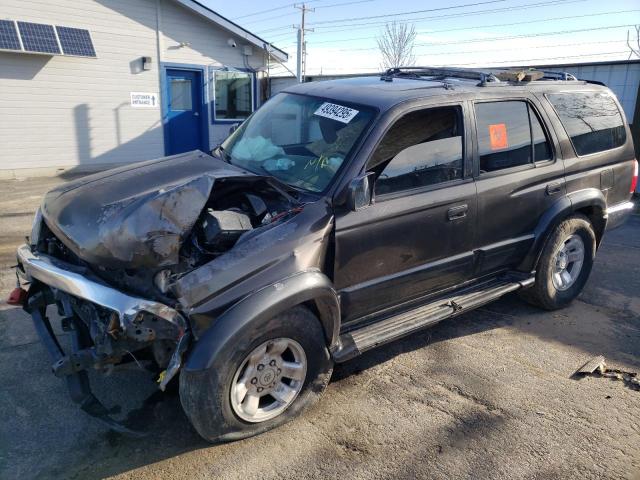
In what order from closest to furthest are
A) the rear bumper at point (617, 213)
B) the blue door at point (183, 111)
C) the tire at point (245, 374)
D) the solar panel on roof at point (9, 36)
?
the tire at point (245, 374) < the rear bumper at point (617, 213) < the solar panel on roof at point (9, 36) < the blue door at point (183, 111)

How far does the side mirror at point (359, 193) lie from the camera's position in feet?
10.1

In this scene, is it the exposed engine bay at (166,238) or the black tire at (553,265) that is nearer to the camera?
the exposed engine bay at (166,238)

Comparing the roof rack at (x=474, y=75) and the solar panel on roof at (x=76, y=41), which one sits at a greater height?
the solar panel on roof at (x=76, y=41)

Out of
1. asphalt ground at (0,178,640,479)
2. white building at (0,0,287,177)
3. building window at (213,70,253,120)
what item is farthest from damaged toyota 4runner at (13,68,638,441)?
building window at (213,70,253,120)

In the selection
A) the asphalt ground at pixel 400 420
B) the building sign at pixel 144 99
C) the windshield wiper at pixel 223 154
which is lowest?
the asphalt ground at pixel 400 420

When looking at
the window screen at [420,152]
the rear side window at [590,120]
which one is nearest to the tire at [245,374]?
the window screen at [420,152]

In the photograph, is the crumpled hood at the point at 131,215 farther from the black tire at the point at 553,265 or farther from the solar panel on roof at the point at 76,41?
the solar panel on roof at the point at 76,41

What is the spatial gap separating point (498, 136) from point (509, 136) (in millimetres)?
139

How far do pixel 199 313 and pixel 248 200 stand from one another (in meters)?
0.93

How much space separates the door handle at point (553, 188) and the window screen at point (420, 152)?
1.07 metres

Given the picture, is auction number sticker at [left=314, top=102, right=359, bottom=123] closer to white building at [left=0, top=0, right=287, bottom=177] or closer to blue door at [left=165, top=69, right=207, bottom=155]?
white building at [left=0, top=0, right=287, bottom=177]

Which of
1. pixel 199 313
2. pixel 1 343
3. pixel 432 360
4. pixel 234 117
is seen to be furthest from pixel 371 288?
pixel 234 117

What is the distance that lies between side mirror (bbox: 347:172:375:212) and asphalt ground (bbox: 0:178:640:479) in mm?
1321

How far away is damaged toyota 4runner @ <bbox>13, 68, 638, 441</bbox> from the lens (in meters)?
2.73
